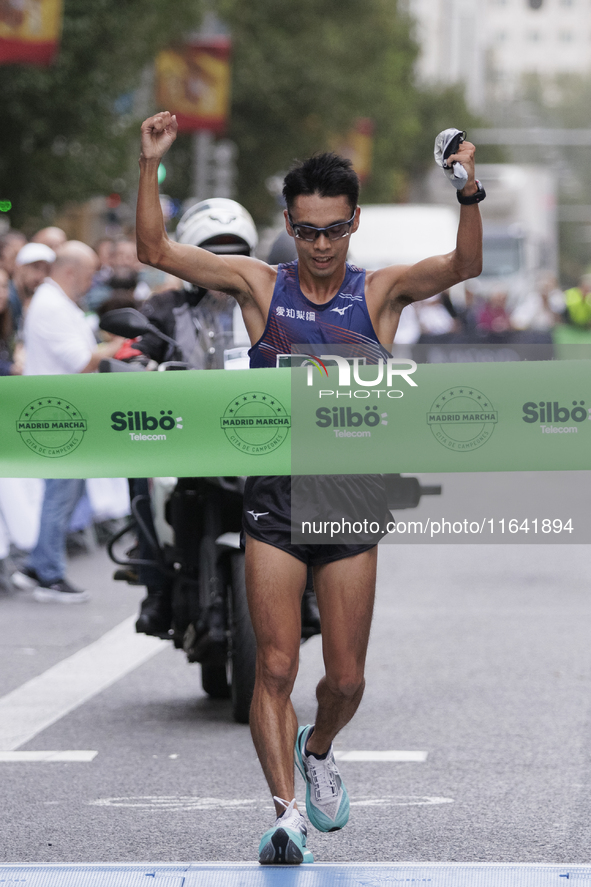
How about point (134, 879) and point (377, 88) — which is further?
point (377, 88)

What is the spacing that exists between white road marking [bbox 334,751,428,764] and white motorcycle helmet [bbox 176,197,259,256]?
6.96 ft

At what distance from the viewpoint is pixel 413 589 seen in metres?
10.8

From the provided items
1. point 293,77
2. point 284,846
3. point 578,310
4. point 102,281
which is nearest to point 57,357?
point 102,281

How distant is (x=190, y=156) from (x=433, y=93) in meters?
38.4

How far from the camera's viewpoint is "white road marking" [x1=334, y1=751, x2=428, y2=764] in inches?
253

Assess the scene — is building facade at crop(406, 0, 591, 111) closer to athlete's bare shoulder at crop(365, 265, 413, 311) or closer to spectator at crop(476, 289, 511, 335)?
spectator at crop(476, 289, 511, 335)

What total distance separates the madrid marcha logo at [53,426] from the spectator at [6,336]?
19.0 ft

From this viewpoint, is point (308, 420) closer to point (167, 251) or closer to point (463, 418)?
point (463, 418)

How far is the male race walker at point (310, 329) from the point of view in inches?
192

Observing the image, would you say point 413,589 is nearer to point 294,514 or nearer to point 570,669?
point 570,669

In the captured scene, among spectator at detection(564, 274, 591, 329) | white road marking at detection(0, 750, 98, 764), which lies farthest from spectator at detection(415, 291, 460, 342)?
white road marking at detection(0, 750, 98, 764)

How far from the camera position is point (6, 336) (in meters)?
11.5

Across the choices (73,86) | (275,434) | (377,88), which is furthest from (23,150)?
(377,88)

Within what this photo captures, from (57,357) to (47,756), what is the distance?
467cm
